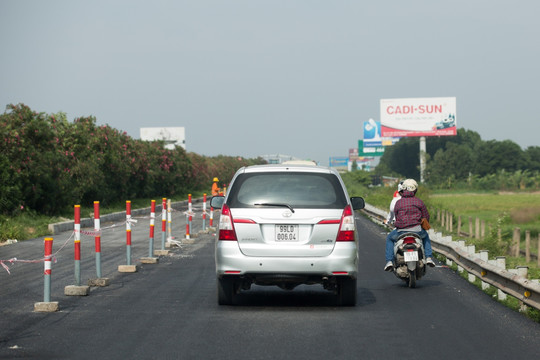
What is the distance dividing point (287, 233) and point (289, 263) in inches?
14.8

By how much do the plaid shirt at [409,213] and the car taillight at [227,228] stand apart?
3853 millimetres

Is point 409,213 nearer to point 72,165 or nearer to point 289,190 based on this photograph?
point 289,190

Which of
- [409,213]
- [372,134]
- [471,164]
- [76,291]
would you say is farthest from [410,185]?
[471,164]

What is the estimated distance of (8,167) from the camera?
29172 millimetres

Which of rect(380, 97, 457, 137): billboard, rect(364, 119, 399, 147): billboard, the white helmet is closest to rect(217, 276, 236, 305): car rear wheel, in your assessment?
the white helmet

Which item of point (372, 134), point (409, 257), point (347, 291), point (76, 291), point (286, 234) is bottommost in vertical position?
point (76, 291)

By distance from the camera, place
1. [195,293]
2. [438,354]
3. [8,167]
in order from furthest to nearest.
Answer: [8,167], [195,293], [438,354]

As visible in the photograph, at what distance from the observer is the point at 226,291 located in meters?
10.6

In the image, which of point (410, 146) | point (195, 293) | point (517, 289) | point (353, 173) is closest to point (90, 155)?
point (195, 293)

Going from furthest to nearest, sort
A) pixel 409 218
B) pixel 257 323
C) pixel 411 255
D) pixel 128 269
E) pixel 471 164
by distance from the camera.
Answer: pixel 471 164
pixel 128 269
pixel 409 218
pixel 411 255
pixel 257 323

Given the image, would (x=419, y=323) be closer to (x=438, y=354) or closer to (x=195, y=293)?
(x=438, y=354)

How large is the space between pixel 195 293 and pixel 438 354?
533 centimetres

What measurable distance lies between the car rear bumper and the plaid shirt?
10.1 feet

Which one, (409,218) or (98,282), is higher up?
(409,218)
